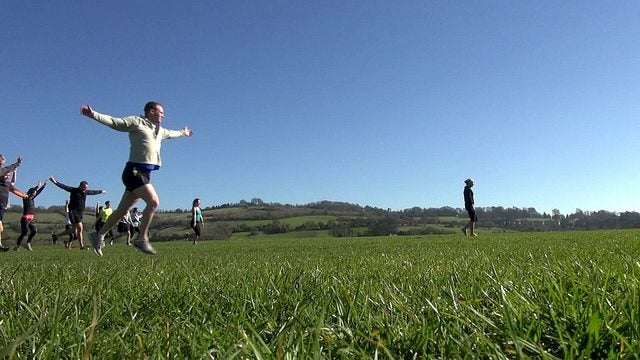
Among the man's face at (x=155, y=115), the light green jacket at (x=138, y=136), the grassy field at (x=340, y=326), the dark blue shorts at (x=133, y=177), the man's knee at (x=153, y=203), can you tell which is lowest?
the grassy field at (x=340, y=326)

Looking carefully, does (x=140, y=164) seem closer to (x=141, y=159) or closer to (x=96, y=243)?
(x=141, y=159)

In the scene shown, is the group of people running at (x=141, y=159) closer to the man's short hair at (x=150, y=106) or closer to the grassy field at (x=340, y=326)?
the man's short hair at (x=150, y=106)

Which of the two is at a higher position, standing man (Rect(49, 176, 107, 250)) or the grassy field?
standing man (Rect(49, 176, 107, 250))

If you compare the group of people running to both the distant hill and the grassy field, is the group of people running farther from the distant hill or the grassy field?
the distant hill

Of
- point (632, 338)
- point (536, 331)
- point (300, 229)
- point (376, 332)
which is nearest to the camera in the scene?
point (632, 338)

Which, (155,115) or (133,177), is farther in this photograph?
(155,115)

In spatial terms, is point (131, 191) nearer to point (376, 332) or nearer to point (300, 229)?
point (376, 332)

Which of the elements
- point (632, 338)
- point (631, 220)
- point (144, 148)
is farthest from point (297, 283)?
point (631, 220)

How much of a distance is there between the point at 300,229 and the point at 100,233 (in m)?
75.2

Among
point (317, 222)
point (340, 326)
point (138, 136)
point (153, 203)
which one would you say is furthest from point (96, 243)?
point (317, 222)

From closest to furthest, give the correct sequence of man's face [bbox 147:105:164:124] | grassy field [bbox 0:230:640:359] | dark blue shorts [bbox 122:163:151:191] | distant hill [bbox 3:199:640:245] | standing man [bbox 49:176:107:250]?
grassy field [bbox 0:230:640:359] < dark blue shorts [bbox 122:163:151:191] < man's face [bbox 147:105:164:124] < standing man [bbox 49:176:107:250] < distant hill [bbox 3:199:640:245]

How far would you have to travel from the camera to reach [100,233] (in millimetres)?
10320

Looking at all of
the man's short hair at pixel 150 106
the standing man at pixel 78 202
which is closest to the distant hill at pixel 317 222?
the standing man at pixel 78 202

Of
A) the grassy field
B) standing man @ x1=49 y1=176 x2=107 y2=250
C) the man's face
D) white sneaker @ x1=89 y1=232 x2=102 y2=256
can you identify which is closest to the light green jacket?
the man's face
